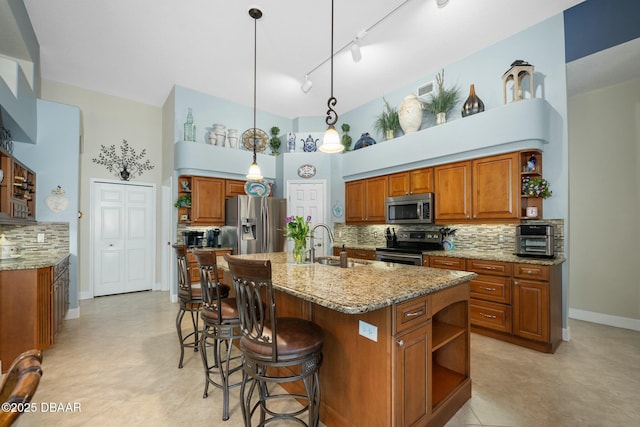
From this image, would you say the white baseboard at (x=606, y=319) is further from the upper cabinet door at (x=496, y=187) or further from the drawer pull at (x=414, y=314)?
the drawer pull at (x=414, y=314)

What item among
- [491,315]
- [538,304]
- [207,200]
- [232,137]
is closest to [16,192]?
[207,200]

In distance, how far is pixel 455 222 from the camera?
4043 mm

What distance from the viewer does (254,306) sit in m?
1.62

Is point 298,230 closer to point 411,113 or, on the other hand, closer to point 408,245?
point 408,245

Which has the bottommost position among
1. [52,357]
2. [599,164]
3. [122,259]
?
[52,357]

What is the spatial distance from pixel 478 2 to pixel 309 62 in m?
2.26

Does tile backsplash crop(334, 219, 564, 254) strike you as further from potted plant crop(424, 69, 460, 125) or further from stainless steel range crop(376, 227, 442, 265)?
potted plant crop(424, 69, 460, 125)

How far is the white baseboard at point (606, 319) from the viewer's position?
11.7 feet

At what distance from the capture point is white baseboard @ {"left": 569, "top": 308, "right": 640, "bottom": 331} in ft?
11.7

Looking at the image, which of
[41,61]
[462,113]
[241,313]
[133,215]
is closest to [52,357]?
[241,313]

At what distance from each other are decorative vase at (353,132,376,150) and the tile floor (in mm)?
3555

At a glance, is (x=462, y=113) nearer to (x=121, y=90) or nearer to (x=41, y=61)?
(x=121, y=90)

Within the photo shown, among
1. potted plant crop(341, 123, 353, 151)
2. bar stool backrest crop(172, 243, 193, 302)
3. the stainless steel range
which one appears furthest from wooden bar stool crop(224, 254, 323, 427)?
potted plant crop(341, 123, 353, 151)

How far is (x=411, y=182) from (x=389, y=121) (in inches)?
46.1
